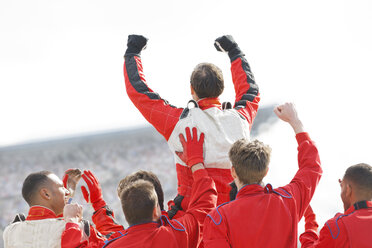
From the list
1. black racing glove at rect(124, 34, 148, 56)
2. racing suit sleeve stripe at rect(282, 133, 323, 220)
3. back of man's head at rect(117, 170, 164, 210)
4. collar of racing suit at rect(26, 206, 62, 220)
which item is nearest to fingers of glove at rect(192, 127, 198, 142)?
back of man's head at rect(117, 170, 164, 210)

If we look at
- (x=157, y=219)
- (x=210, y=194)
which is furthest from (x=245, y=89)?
(x=157, y=219)

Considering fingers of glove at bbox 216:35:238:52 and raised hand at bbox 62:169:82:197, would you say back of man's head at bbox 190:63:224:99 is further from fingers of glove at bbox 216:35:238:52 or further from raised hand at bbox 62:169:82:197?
raised hand at bbox 62:169:82:197

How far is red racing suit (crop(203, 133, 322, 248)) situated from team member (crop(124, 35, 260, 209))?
37cm

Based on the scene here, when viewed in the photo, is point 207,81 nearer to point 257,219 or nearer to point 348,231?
point 257,219

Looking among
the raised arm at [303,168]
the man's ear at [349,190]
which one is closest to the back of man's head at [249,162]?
the raised arm at [303,168]

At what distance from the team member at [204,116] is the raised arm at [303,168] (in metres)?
0.28

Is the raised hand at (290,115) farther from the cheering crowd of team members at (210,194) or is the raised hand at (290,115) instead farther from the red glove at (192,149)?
the red glove at (192,149)

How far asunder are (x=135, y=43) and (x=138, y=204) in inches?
45.4

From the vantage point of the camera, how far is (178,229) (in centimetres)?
243

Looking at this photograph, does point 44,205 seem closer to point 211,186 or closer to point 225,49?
point 211,186

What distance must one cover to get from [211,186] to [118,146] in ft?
18.1

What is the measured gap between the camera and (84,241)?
105 inches

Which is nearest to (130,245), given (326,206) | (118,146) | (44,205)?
(44,205)

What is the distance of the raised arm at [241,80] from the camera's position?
301 centimetres
